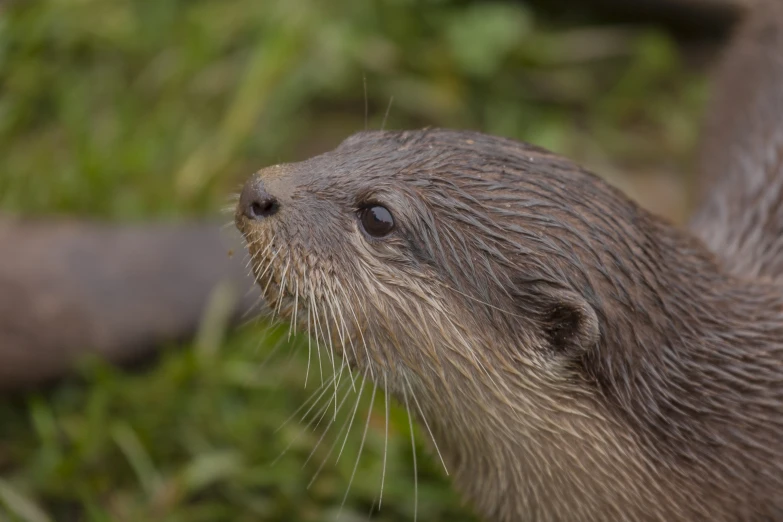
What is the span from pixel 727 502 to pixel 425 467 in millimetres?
1118

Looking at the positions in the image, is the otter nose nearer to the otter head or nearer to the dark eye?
the otter head

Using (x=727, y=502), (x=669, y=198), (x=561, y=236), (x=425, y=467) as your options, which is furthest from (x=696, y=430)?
(x=669, y=198)

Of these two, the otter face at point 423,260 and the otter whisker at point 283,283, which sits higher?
the otter face at point 423,260

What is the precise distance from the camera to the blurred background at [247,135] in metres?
2.88

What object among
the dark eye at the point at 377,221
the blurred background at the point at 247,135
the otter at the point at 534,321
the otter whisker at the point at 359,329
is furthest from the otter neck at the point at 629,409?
the blurred background at the point at 247,135

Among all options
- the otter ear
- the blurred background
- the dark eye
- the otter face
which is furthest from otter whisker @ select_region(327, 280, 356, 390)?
the blurred background

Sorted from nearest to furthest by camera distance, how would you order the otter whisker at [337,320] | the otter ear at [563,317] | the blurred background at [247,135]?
Result: the otter ear at [563,317], the otter whisker at [337,320], the blurred background at [247,135]

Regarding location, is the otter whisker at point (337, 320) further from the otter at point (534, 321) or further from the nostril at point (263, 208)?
the nostril at point (263, 208)

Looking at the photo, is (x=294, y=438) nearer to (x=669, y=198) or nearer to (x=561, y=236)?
(x=561, y=236)

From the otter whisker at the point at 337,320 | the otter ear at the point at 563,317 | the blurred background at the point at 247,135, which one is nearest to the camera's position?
the otter ear at the point at 563,317

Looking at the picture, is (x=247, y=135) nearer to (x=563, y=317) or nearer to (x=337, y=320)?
(x=337, y=320)

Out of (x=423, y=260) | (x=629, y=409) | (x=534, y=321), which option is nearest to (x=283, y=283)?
(x=423, y=260)

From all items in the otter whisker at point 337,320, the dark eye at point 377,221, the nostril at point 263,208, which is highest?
the dark eye at point 377,221

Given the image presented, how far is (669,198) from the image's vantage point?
4.11 metres
